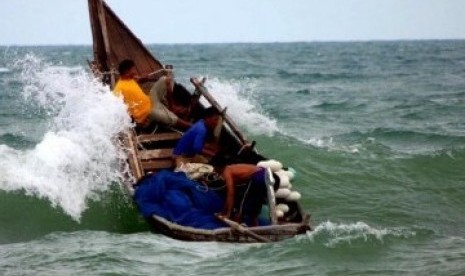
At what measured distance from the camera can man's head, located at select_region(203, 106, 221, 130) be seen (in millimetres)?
9875

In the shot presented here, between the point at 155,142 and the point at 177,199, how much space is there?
216 cm

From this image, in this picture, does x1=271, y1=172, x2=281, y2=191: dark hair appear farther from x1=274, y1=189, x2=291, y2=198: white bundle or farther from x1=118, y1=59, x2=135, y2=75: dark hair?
x1=118, y1=59, x2=135, y2=75: dark hair

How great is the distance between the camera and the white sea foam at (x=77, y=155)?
9594mm

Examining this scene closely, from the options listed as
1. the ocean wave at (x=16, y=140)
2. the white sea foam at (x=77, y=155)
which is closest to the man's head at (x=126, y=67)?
the white sea foam at (x=77, y=155)

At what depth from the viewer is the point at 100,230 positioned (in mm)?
9070

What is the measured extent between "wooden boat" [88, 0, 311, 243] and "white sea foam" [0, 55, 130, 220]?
332mm

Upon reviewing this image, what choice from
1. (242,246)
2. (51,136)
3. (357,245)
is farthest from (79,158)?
(357,245)

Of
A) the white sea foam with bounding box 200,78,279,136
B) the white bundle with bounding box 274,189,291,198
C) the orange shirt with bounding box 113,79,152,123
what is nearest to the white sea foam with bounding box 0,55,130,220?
the orange shirt with bounding box 113,79,152,123

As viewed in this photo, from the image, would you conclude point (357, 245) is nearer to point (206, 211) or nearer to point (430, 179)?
point (206, 211)

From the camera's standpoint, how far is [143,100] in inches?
384

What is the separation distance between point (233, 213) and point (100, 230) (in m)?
2.02

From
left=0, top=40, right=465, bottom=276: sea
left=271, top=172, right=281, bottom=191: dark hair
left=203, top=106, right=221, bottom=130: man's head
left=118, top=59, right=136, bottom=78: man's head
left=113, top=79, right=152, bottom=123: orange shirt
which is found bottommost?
left=0, top=40, right=465, bottom=276: sea

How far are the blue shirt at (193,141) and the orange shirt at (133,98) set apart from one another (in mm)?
1046

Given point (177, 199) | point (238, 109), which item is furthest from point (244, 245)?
point (238, 109)
